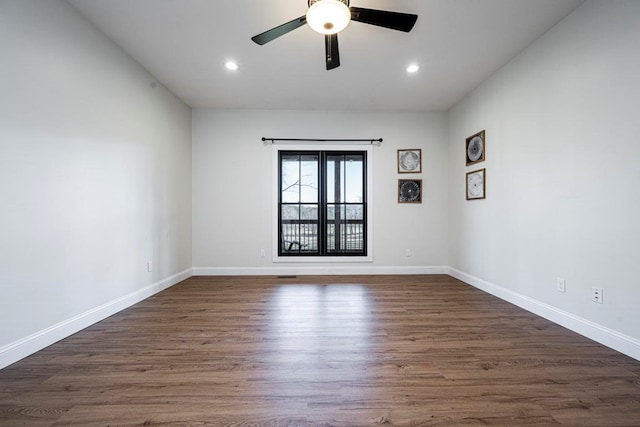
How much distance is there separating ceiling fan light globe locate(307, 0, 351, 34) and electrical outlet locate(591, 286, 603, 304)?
277 centimetres

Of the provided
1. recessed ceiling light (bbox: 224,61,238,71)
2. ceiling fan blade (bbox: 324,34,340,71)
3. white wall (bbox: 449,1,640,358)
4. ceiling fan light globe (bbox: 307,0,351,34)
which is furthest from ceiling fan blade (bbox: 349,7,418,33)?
recessed ceiling light (bbox: 224,61,238,71)

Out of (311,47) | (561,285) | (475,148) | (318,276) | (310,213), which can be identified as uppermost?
(311,47)

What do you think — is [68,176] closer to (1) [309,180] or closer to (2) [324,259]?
(1) [309,180]

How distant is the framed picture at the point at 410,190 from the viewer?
4512 millimetres

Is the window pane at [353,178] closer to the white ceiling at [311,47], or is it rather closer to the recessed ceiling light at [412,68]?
the white ceiling at [311,47]

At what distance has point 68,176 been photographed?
222cm

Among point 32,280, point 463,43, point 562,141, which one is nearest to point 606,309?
point 562,141

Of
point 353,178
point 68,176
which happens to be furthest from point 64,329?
point 353,178

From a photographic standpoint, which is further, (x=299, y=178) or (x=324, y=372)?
(x=299, y=178)

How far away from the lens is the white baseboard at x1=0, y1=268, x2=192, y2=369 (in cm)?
179

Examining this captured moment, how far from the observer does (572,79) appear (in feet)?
7.65

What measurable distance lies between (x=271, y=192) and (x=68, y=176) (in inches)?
101

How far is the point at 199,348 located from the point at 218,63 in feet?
9.50

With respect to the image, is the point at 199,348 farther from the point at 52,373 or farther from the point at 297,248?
the point at 297,248
